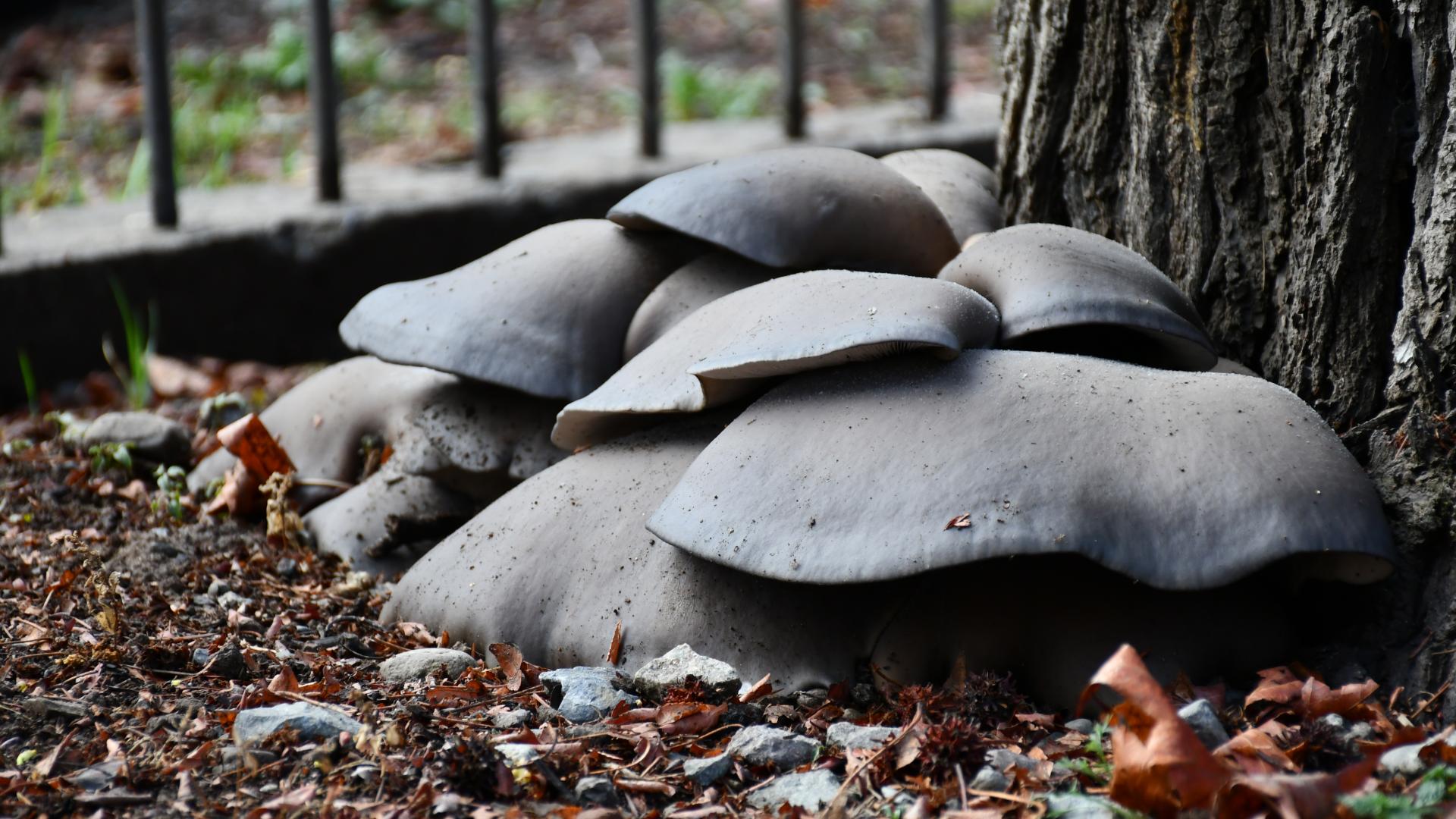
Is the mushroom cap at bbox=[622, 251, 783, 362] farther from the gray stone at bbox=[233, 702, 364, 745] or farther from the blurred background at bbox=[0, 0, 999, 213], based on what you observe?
the blurred background at bbox=[0, 0, 999, 213]

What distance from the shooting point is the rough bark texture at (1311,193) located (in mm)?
1911

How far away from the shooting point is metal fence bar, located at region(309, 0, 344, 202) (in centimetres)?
388

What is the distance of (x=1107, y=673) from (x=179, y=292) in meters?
3.09

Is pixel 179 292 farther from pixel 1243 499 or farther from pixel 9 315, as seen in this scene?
pixel 1243 499

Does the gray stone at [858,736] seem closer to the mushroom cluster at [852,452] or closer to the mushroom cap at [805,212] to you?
the mushroom cluster at [852,452]

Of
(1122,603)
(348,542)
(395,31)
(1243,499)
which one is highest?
(395,31)

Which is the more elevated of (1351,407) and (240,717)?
(1351,407)

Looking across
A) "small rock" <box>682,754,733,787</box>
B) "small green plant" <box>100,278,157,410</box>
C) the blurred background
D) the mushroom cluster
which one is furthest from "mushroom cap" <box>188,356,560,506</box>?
the blurred background

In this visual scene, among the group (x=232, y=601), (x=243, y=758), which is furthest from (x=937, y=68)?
(x=243, y=758)

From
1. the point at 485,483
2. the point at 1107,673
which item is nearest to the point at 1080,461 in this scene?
the point at 1107,673

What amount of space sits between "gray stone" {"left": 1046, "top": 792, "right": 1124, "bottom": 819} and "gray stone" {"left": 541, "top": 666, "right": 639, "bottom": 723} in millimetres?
639

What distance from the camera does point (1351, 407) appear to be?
2131 millimetres

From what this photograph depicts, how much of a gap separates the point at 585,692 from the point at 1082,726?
0.70 meters

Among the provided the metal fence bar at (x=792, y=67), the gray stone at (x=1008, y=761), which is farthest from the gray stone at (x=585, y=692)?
Result: the metal fence bar at (x=792, y=67)
